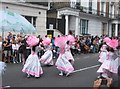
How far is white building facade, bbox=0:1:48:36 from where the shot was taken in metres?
27.8

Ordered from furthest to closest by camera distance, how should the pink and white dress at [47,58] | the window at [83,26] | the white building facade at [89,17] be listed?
1. the window at [83,26]
2. the white building facade at [89,17]
3. the pink and white dress at [47,58]

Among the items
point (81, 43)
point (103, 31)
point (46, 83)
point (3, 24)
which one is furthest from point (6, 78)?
point (103, 31)

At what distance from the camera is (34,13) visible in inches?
1178

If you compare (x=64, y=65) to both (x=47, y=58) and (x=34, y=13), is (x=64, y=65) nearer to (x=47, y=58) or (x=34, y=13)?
(x=47, y=58)

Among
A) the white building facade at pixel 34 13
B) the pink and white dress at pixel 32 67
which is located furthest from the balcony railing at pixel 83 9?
the pink and white dress at pixel 32 67

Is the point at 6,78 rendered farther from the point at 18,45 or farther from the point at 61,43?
the point at 18,45

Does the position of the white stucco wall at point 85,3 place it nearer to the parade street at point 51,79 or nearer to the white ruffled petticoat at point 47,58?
the white ruffled petticoat at point 47,58

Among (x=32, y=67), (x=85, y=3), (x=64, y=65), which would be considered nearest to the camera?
(x=32, y=67)

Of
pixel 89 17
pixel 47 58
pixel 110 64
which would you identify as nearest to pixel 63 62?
pixel 110 64

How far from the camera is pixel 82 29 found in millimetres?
39312

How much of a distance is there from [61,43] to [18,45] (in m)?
5.28

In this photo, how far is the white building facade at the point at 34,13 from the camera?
27844mm

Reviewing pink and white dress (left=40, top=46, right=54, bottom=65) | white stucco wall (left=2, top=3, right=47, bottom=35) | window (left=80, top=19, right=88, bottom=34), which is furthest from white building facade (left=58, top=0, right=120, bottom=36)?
pink and white dress (left=40, top=46, right=54, bottom=65)

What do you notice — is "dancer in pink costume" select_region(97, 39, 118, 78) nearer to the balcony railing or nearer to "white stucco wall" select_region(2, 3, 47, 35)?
"white stucco wall" select_region(2, 3, 47, 35)
